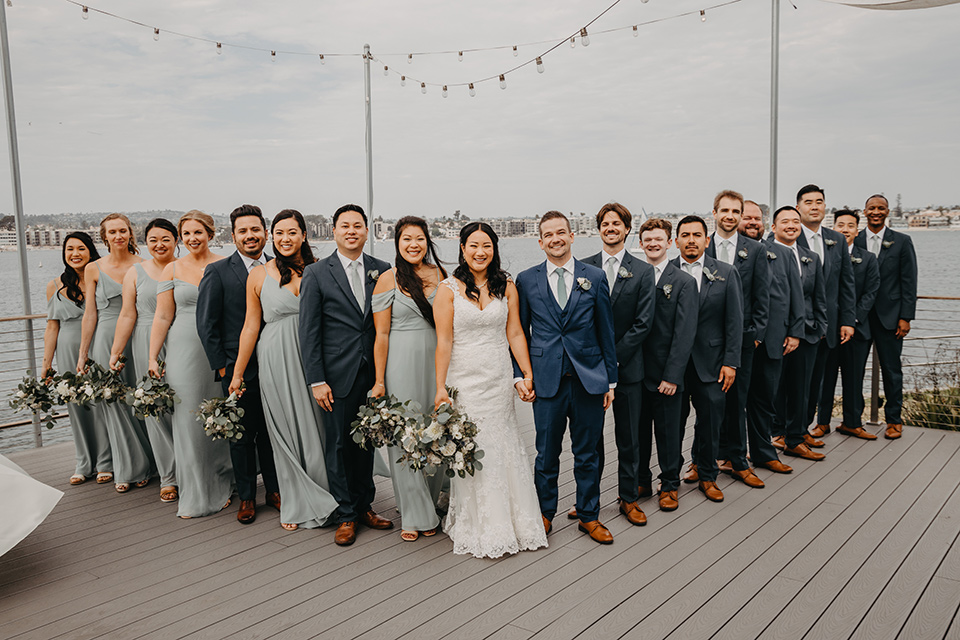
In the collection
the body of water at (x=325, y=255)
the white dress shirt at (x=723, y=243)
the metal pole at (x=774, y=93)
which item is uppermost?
the metal pole at (x=774, y=93)

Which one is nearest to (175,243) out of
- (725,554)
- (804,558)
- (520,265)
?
(725,554)

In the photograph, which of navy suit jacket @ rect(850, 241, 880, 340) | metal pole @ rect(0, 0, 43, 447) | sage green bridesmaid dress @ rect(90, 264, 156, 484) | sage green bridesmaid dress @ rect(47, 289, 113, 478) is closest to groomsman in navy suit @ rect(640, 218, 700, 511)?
navy suit jacket @ rect(850, 241, 880, 340)

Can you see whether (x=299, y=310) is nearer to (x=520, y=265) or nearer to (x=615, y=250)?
(x=615, y=250)

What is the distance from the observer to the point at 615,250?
395 centimetres

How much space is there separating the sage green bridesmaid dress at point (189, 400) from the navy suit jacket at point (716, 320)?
3.09 m

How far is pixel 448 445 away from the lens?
3.35m

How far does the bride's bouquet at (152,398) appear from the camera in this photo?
4.10 metres

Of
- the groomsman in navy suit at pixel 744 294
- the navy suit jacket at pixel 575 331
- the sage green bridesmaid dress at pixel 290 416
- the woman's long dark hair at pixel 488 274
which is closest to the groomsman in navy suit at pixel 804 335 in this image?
the groomsman in navy suit at pixel 744 294

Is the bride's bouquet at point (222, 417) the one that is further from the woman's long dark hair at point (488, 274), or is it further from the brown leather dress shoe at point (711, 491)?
the brown leather dress shoe at point (711, 491)

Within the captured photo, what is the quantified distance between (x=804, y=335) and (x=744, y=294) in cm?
75

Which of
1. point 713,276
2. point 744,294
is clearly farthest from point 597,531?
point 744,294

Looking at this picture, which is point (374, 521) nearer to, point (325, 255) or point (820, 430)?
point (325, 255)

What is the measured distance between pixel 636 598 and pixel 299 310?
7.48ft

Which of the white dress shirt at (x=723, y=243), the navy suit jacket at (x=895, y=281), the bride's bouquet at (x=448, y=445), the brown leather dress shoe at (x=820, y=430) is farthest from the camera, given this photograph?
the brown leather dress shoe at (x=820, y=430)
